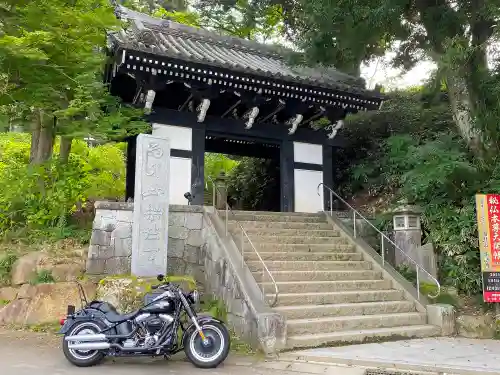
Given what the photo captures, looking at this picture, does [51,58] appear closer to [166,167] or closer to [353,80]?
[166,167]

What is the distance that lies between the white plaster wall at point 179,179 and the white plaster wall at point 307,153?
308 centimetres

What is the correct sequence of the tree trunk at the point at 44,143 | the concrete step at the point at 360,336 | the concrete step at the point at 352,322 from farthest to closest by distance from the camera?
the tree trunk at the point at 44,143
the concrete step at the point at 352,322
the concrete step at the point at 360,336

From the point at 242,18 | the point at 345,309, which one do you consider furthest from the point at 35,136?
the point at 242,18

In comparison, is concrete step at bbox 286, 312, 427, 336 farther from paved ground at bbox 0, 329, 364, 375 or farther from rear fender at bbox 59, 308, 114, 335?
rear fender at bbox 59, 308, 114, 335

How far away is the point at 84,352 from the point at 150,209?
2654 millimetres

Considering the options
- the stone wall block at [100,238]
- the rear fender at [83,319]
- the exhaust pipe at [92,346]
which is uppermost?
the stone wall block at [100,238]

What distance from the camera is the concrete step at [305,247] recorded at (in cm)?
851

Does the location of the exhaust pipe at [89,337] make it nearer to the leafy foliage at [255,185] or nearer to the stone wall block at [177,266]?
the stone wall block at [177,266]

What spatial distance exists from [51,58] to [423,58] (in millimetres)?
7967

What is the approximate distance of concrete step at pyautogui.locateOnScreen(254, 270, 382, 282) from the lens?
7.62 metres

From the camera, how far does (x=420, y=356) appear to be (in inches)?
223

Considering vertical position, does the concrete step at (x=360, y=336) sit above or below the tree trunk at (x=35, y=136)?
below

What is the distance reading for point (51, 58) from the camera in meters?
9.02

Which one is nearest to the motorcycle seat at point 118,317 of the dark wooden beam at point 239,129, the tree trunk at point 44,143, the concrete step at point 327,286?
the concrete step at point 327,286
